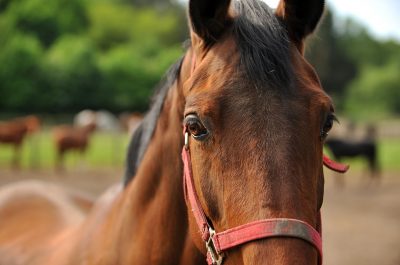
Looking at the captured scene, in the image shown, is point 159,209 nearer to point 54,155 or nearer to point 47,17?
point 54,155

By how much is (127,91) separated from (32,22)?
1125 centimetres

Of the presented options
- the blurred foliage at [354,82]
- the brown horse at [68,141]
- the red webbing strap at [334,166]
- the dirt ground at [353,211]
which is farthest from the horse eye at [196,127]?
the blurred foliage at [354,82]

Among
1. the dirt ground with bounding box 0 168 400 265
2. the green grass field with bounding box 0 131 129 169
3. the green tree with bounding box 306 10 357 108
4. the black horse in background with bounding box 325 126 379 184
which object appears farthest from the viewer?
the green tree with bounding box 306 10 357 108

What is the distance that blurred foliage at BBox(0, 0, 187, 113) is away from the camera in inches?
1188

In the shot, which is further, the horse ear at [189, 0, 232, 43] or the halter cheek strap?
the horse ear at [189, 0, 232, 43]

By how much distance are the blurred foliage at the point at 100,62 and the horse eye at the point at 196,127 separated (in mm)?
10766

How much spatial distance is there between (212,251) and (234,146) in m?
0.37

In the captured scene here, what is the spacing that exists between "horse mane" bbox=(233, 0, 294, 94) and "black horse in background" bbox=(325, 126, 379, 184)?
14.3 m

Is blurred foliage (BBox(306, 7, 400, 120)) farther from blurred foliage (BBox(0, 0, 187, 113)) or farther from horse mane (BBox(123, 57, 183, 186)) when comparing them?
horse mane (BBox(123, 57, 183, 186))

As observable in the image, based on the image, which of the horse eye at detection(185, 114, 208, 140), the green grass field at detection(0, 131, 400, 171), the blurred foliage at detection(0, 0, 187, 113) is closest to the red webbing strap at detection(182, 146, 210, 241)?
the horse eye at detection(185, 114, 208, 140)

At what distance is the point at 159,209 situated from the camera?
6.46 feet

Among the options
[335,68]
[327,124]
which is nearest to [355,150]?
[327,124]

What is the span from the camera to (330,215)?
32.6 feet

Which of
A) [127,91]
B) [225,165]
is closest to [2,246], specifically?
[225,165]
